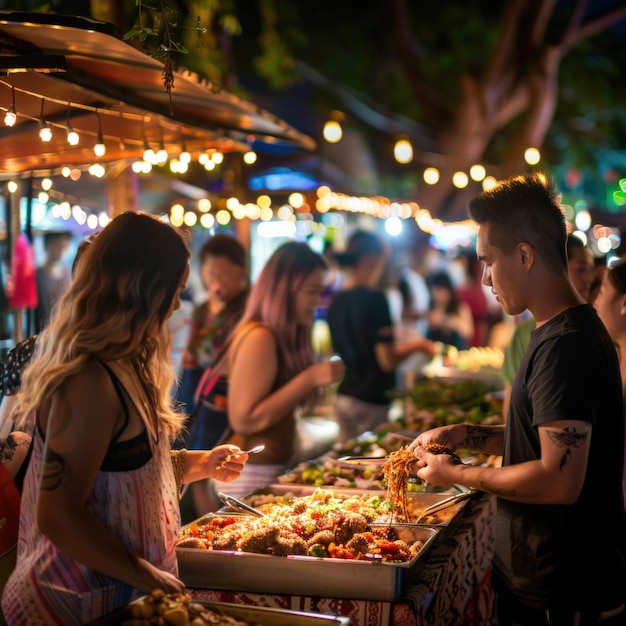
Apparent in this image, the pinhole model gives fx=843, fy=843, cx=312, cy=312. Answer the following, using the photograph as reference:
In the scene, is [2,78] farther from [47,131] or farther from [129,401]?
[129,401]

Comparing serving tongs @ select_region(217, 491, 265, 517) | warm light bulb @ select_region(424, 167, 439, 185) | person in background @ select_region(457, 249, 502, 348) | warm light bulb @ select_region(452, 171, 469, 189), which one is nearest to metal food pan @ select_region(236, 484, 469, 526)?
serving tongs @ select_region(217, 491, 265, 517)

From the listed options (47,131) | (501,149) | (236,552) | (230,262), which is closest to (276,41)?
(230,262)

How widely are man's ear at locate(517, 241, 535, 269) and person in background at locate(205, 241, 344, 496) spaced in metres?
2.13

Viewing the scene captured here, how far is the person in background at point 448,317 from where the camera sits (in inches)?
473

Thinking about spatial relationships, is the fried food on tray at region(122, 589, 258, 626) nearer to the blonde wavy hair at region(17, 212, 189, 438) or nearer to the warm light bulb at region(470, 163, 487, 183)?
the blonde wavy hair at region(17, 212, 189, 438)

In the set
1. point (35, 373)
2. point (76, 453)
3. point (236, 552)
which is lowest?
point (236, 552)

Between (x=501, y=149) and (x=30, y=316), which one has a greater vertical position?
(x=501, y=149)

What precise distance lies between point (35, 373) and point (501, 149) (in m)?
21.7

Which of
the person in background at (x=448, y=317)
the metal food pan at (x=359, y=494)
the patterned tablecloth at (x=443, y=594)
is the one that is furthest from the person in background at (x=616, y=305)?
the person in background at (x=448, y=317)

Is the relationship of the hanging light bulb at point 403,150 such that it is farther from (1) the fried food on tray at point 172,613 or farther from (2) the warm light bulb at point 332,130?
(1) the fried food on tray at point 172,613

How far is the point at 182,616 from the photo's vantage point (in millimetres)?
2301

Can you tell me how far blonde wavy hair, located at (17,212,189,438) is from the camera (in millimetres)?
2330

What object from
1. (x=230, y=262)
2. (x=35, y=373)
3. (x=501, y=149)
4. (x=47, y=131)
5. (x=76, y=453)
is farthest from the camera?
(x=501, y=149)

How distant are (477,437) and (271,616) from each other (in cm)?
124
